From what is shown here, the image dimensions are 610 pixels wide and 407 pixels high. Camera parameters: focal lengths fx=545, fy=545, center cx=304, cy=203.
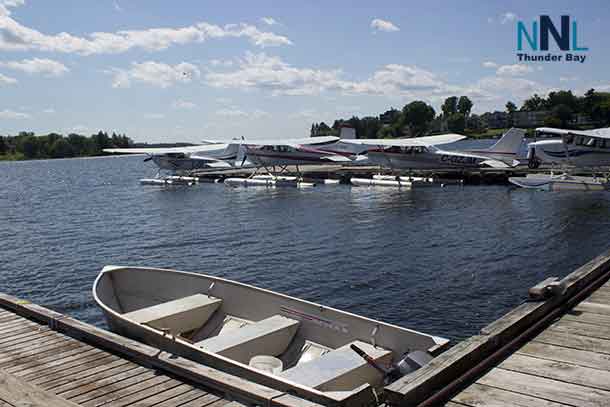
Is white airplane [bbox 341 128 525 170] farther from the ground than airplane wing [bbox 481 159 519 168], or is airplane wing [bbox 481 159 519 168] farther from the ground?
A: white airplane [bbox 341 128 525 170]

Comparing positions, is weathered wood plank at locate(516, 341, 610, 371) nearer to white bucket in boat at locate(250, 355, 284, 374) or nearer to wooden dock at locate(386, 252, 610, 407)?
wooden dock at locate(386, 252, 610, 407)

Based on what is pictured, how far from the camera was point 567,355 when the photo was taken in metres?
5.23

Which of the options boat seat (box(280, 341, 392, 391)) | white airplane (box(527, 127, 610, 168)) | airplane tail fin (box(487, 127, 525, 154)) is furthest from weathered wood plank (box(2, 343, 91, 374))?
airplane tail fin (box(487, 127, 525, 154))

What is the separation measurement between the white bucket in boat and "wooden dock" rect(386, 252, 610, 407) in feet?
9.07

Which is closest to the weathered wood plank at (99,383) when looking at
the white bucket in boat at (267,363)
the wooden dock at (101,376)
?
the wooden dock at (101,376)

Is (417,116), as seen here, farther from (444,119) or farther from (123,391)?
(123,391)

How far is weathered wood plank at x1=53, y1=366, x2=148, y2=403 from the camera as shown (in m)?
5.59

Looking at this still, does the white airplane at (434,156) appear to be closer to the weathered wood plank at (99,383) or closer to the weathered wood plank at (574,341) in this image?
the weathered wood plank at (574,341)

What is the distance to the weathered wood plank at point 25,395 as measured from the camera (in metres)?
5.32

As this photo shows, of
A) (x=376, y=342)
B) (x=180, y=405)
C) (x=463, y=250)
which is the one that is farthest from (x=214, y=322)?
(x=463, y=250)

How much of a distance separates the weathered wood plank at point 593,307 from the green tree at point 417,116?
172 m

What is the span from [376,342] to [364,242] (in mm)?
13862

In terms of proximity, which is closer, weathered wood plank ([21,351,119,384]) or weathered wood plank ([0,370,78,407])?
weathered wood plank ([0,370,78,407])

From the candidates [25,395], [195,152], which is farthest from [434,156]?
[25,395]
